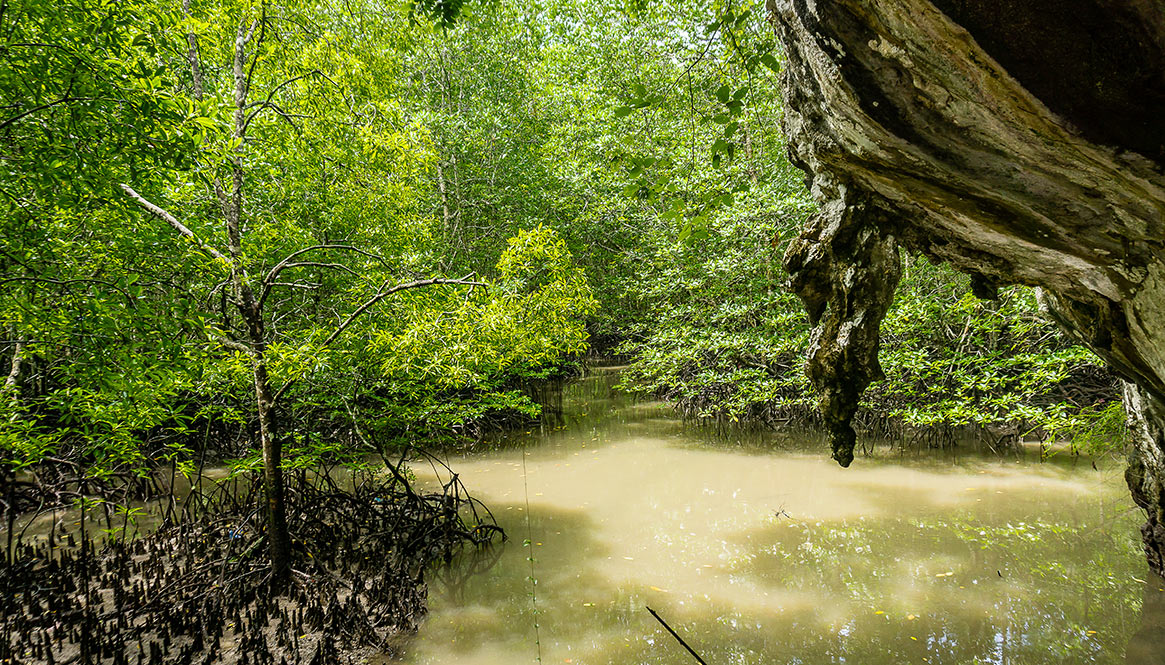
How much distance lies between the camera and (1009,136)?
1.67 m

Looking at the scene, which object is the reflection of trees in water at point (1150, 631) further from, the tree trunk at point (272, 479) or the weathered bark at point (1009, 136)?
the tree trunk at point (272, 479)

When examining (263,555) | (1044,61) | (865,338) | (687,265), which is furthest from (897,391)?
(263,555)

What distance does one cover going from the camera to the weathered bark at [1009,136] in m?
1.44

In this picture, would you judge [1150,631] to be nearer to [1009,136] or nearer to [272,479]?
[1009,136]

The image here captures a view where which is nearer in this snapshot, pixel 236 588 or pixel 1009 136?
pixel 1009 136

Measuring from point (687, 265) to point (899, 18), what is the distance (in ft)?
27.4

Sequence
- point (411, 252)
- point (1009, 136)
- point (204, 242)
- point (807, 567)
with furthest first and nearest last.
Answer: point (411, 252) < point (807, 567) < point (204, 242) < point (1009, 136)

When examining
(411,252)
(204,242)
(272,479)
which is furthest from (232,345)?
(411,252)

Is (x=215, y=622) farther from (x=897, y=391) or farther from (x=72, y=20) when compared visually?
(x=897, y=391)

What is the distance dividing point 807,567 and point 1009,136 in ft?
14.7

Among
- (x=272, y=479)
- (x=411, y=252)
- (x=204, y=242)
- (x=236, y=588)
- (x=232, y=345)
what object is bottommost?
(x=236, y=588)

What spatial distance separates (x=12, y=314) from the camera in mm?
2857

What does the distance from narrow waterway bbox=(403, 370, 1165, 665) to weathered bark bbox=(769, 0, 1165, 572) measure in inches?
103

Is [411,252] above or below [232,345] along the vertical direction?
above
